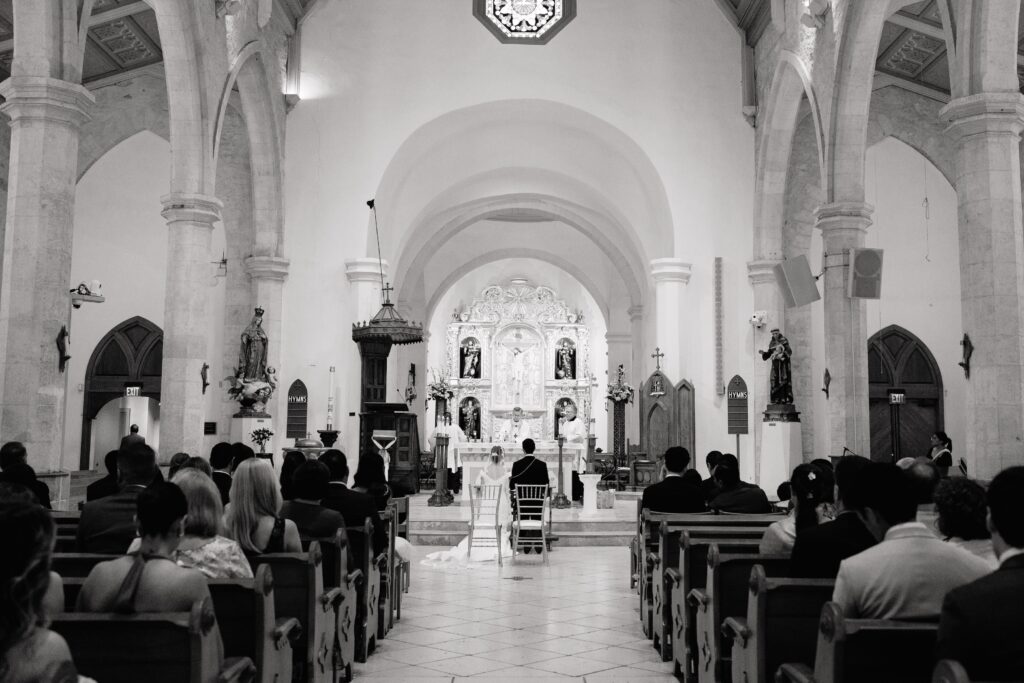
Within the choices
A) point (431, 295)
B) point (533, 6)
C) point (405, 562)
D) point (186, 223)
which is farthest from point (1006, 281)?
point (431, 295)

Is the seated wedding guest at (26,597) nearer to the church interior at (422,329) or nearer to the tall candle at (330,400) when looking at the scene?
the church interior at (422,329)

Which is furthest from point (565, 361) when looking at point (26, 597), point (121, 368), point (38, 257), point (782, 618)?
point (26, 597)

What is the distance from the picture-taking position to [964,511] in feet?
11.9

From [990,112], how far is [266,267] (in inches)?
452

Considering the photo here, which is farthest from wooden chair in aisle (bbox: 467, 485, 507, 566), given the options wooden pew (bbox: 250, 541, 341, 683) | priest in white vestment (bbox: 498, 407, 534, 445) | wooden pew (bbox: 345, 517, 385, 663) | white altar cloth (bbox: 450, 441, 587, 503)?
priest in white vestment (bbox: 498, 407, 534, 445)

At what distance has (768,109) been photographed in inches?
629

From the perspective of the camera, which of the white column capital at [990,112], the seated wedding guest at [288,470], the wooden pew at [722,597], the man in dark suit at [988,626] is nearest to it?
the man in dark suit at [988,626]

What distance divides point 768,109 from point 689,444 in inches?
224

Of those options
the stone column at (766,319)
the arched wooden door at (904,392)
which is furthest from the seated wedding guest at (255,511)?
the arched wooden door at (904,392)

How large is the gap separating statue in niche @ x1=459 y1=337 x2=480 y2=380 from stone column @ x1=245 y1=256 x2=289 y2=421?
18.0 m

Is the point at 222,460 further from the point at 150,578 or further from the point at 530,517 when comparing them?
the point at 530,517

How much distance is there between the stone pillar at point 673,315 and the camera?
16844 millimetres

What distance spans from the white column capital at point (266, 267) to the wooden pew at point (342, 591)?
11.5 meters

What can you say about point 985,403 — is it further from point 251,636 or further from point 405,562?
point 251,636
